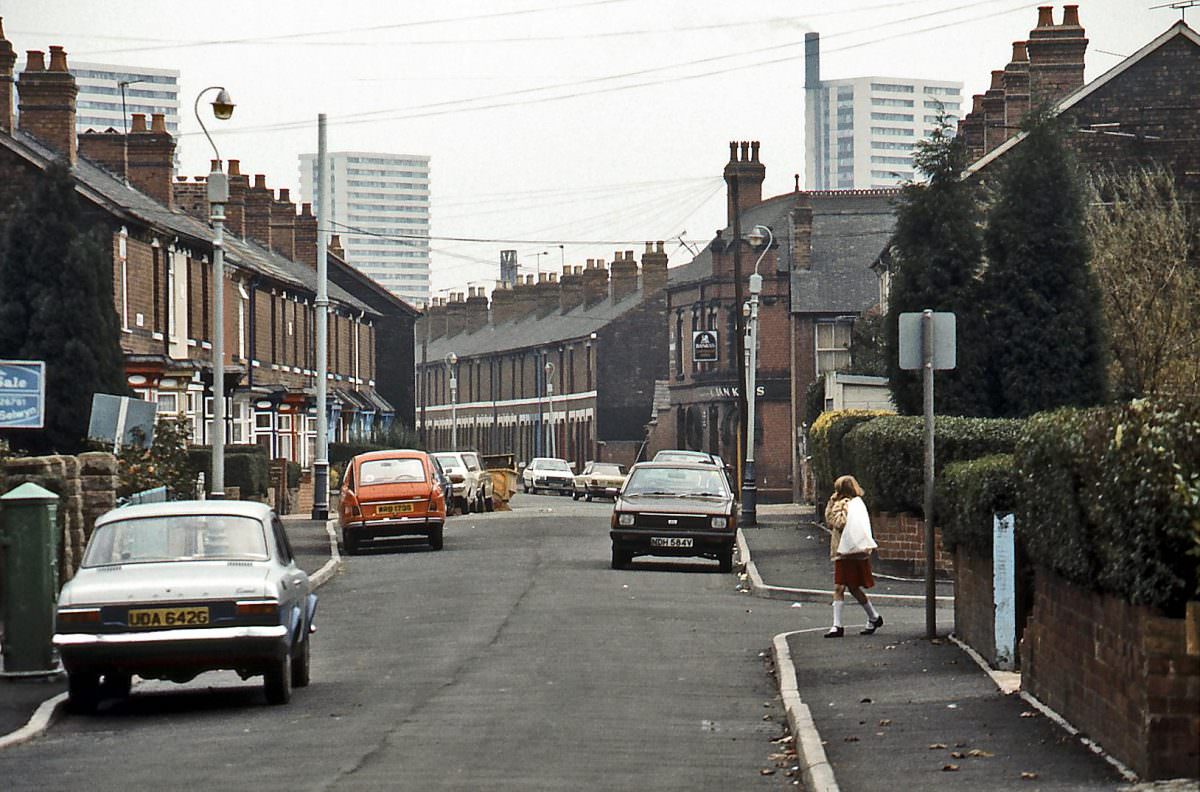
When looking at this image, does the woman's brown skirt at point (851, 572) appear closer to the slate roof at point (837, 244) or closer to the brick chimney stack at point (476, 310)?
the slate roof at point (837, 244)

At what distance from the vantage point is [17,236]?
4097cm

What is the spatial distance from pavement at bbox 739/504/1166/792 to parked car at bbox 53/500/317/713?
3.85m

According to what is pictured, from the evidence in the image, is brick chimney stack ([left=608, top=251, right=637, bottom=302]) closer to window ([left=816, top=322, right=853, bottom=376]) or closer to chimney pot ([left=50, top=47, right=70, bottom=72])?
window ([left=816, top=322, right=853, bottom=376])

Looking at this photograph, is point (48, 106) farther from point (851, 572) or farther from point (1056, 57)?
point (851, 572)

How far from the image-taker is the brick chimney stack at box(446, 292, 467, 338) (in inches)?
5438

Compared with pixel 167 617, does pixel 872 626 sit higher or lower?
lower

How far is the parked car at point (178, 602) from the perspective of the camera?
14.1 metres

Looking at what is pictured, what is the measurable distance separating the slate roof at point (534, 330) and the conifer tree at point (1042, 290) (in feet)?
239

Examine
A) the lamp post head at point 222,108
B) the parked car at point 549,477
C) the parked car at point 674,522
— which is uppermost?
the lamp post head at point 222,108

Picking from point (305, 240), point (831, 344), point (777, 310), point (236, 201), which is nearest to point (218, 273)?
point (236, 201)

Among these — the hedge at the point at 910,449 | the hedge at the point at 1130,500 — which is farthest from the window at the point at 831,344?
the hedge at the point at 1130,500

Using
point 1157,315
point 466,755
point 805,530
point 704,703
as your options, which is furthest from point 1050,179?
point 466,755

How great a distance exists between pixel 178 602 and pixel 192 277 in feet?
134

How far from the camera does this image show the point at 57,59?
46594 mm
